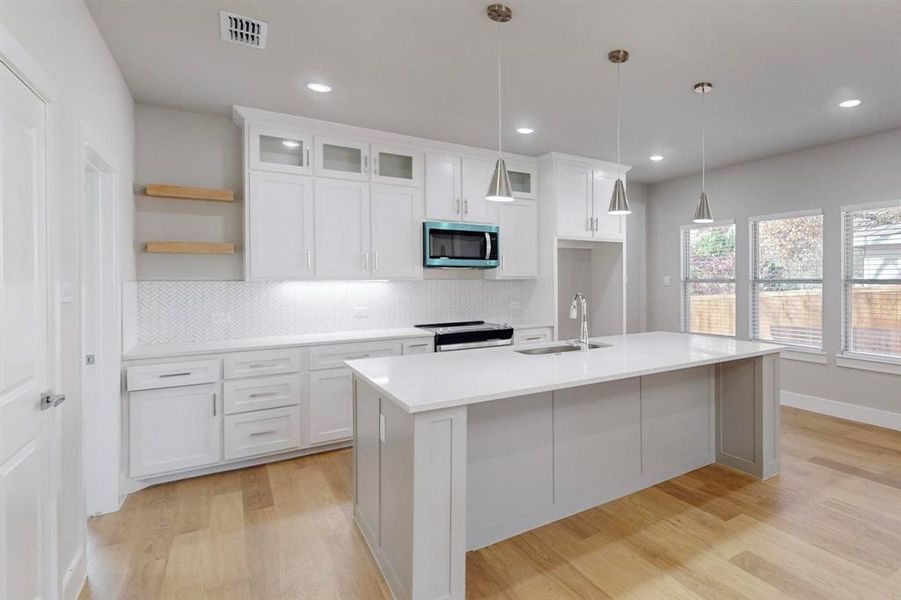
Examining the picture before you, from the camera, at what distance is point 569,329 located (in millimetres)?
5324

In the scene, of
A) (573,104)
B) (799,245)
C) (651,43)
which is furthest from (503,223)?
(799,245)

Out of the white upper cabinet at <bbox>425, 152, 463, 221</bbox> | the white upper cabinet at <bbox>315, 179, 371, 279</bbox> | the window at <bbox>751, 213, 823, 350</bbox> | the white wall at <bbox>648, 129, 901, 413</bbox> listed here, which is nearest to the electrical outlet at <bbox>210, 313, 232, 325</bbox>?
the white upper cabinet at <bbox>315, 179, 371, 279</bbox>

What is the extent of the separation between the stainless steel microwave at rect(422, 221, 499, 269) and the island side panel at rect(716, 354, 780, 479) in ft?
7.22

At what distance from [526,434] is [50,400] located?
6.69 feet

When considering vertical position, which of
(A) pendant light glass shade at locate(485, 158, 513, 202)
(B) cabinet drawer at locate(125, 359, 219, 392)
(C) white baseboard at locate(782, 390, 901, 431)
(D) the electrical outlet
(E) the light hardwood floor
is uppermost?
(A) pendant light glass shade at locate(485, 158, 513, 202)

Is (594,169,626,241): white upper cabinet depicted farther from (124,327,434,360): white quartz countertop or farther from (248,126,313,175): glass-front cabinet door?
(248,126,313,175): glass-front cabinet door

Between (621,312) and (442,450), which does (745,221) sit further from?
(442,450)

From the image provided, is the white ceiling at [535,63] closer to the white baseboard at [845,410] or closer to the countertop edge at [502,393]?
the countertop edge at [502,393]

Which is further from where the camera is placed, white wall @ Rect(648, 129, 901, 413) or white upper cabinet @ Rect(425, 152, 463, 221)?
white upper cabinet @ Rect(425, 152, 463, 221)

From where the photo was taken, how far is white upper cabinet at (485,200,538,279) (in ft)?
15.1

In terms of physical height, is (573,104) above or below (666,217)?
above

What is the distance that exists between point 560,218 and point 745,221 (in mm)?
2201

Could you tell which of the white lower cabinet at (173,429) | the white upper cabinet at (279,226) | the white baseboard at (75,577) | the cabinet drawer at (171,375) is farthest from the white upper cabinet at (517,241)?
the white baseboard at (75,577)

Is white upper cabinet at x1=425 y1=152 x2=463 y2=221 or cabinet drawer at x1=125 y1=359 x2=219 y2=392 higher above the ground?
white upper cabinet at x1=425 y1=152 x2=463 y2=221
